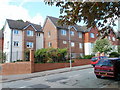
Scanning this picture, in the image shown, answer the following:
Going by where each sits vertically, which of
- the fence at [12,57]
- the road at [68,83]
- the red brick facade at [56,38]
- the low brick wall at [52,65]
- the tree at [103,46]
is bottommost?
the road at [68,83]

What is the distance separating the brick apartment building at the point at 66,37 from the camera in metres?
32.9

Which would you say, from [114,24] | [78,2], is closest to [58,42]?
[114,24]

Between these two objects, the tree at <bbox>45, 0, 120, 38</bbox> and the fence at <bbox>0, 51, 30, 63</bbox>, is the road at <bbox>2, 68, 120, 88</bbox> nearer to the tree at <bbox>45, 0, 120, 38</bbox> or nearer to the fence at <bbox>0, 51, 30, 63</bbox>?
the tree at <bbox>45, 0, 120, 38</bbox>

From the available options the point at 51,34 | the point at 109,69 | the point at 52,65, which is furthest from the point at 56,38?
the point at 109,69

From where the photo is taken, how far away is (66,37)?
34.5 meters

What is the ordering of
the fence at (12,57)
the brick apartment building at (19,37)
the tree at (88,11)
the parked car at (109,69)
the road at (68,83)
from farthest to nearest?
the brick apartment building at (19,37) < the fence at (12,57) < the parked car at (109,69) < the road at (68,83) < the tree at (88,11)

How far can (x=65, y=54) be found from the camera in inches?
926

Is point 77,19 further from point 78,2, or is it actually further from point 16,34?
point 16,34

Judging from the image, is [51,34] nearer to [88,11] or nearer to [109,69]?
[109,69]

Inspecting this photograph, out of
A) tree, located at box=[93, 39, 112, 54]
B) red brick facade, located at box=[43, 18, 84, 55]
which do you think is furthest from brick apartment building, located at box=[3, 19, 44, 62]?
tree, located at box=[93, 39, 112, 54]

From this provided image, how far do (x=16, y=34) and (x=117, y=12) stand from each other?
25.6m

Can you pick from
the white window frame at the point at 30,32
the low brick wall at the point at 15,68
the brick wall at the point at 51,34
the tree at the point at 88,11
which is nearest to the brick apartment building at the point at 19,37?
the white window frame at the point at 30,32

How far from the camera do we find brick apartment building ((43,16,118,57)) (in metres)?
32.9

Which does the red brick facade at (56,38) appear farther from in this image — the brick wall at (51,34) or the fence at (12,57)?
the fence at (12,57)
